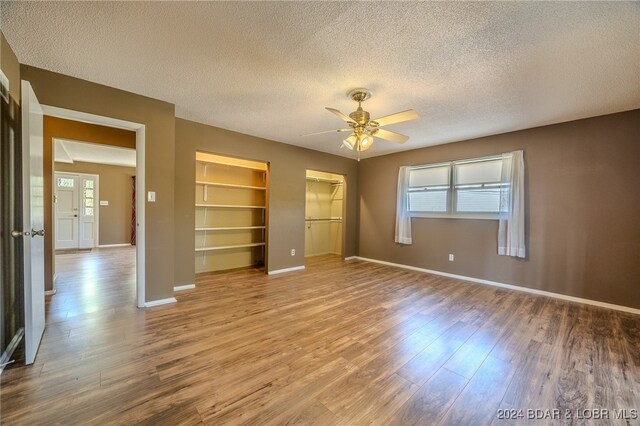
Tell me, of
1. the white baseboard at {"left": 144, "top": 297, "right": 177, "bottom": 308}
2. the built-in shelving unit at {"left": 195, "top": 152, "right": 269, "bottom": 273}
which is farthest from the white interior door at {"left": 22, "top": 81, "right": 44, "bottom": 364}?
the built-in shelving unit at {"left": 195, "top": 152, "right": 269, "bottom": 273}

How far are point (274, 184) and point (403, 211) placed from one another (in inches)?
107

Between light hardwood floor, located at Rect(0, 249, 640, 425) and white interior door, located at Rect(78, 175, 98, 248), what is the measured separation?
4541 millimetres

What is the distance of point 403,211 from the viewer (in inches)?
208

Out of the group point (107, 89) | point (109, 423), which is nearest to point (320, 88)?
point (107, 89)

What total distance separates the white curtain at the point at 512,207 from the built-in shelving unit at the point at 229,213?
4006mm

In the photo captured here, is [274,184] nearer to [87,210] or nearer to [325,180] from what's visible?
[325,180]

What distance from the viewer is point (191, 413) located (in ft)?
4.79

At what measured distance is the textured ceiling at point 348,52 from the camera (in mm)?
1648

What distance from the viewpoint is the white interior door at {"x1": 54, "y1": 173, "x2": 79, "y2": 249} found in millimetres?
6680

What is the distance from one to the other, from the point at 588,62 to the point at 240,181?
190 inches

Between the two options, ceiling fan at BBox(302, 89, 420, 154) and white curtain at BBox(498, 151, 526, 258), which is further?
white curtain at BBox(498, 151, 526, 258)

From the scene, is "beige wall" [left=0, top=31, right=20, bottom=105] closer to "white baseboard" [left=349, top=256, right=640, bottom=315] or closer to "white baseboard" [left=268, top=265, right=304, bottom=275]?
"white baseboard" [left=268, top=265, right=304, bottom=275]

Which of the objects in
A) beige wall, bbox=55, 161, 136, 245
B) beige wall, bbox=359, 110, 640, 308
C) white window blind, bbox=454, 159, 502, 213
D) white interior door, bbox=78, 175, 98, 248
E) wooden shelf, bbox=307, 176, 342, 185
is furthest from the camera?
beige wall, bbox=55, 161, 136, 245

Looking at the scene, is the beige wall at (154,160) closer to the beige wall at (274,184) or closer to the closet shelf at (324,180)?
the beige wall at (274,184)
